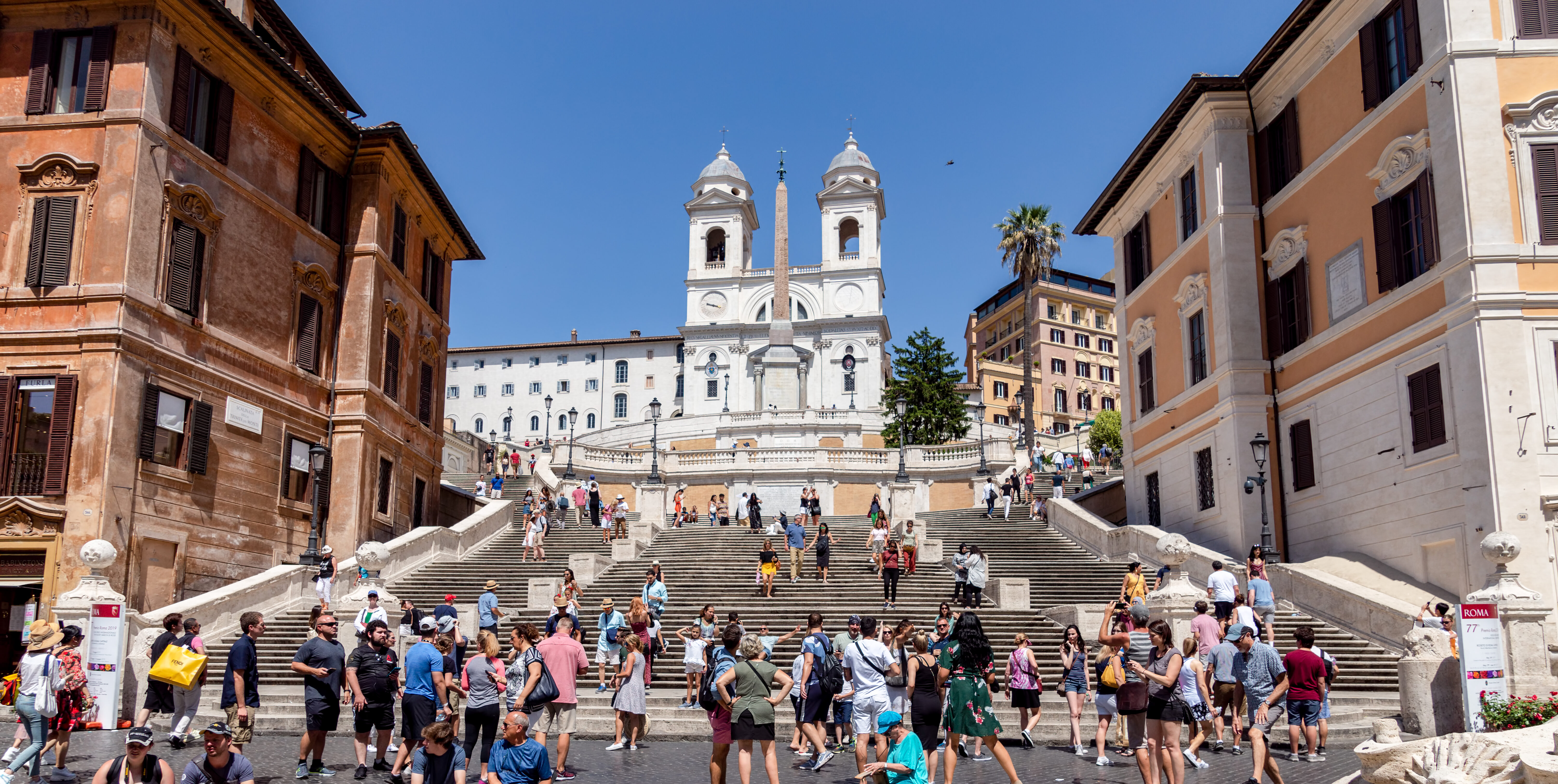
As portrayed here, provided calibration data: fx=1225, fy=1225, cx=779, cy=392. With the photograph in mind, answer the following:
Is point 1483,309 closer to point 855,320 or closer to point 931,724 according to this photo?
Answer: point 931,724

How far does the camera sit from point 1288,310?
26.0 meters

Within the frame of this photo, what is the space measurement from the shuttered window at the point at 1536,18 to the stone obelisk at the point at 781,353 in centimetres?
6020

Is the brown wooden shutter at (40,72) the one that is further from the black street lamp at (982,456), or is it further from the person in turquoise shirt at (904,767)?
the black street lamp at (982,456)

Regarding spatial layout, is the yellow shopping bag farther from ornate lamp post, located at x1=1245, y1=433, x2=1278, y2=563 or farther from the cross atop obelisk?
the cross atop obelisk

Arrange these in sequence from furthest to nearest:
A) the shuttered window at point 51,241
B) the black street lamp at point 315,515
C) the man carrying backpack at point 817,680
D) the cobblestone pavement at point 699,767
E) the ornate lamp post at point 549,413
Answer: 1. the ornate lamp post at point 549,413
2. the black street lamp at point 315,515
3. the shuttered window at point 51,241
4. the man carrying backpack at point 817,680
5. the cobblestone pavement at point 699,767

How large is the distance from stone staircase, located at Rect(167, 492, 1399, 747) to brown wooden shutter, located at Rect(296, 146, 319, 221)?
28.2ft

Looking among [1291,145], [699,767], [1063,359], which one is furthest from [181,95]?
[1063,359]

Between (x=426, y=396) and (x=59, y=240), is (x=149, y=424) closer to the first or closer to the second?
(x=59, y=240)

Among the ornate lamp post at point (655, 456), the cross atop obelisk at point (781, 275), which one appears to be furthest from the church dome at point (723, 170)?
the ornate lamp post at point (655, 456)

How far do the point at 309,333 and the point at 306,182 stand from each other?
344 centimetres

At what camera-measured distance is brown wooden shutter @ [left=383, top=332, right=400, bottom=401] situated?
3081 cm

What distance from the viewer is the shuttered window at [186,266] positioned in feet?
75.9

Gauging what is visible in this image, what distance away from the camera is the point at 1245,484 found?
24.0 metres

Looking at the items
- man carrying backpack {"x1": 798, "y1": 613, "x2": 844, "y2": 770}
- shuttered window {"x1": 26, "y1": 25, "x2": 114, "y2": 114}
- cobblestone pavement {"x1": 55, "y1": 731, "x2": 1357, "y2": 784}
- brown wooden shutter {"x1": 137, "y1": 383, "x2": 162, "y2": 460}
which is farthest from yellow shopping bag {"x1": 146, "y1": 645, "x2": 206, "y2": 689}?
shuttered window {"x1": 26, "y1": 25, "x2": 114, "y2": 114}
